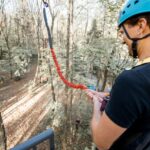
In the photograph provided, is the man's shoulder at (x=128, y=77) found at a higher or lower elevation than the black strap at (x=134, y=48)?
lower

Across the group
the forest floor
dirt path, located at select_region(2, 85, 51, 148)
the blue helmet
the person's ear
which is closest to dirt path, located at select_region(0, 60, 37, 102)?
the forest floor

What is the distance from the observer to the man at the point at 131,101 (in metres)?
0.88

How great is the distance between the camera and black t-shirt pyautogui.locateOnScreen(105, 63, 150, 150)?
875 millimetres

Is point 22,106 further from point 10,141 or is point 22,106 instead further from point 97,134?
point 97,134

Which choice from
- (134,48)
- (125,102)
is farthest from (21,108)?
(125,102)

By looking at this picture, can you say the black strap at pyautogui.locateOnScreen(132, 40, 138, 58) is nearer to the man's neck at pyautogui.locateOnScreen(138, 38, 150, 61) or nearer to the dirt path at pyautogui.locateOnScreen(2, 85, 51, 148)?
the man's neck at pyautogui.locateOnScreen(138, 38, 150, 61)

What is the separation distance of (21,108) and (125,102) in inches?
551

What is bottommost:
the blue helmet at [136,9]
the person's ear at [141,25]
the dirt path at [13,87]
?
the dirt path at [13,87]

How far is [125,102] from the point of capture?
88 cm

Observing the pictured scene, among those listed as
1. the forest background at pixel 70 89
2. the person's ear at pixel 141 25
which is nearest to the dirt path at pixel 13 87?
the forest background at pixel 70 89

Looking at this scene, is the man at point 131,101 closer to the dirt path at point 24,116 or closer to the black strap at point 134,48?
the black strap at point 134,48

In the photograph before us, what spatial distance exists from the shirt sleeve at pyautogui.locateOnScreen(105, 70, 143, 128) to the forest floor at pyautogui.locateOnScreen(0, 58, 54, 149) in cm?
1045

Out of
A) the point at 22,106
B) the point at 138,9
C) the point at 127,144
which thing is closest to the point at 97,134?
the point at 127,144

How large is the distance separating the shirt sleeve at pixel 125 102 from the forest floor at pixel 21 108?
1045cm
